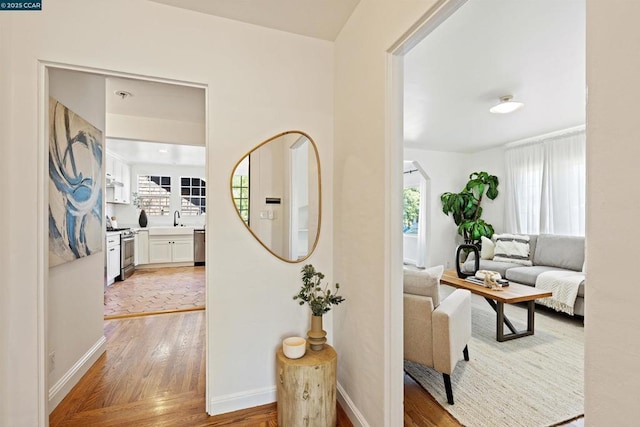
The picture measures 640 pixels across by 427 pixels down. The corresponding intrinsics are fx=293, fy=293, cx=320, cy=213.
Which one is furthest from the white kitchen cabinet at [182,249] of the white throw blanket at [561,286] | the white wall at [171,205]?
the white throw blanket at [561,286]

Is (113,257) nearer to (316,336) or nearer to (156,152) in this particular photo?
(156,152)

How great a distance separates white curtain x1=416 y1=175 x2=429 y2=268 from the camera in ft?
19.9

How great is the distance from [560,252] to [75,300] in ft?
18.1

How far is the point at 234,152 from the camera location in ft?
6.20

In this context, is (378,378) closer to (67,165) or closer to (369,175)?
(369,175)

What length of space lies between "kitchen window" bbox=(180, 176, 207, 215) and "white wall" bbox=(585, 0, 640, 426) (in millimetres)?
7668

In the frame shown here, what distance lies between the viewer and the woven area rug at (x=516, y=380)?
179cm

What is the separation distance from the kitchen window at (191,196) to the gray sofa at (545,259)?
21.0ft

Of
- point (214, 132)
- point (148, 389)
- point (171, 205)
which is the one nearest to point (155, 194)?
point (171, 205)

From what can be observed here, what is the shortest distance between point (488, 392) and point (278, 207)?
1913 millimetres

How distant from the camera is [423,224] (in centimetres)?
618

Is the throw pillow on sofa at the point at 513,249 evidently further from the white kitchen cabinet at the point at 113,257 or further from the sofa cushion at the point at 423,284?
the white kitchen cabinet at the point at 113,257

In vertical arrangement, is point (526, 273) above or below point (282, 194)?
below

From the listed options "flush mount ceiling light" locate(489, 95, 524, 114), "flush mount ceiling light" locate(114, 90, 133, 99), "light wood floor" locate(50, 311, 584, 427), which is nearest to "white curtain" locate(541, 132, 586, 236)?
"flush mount ceiling light" locate(489, 95, 524, 114)
